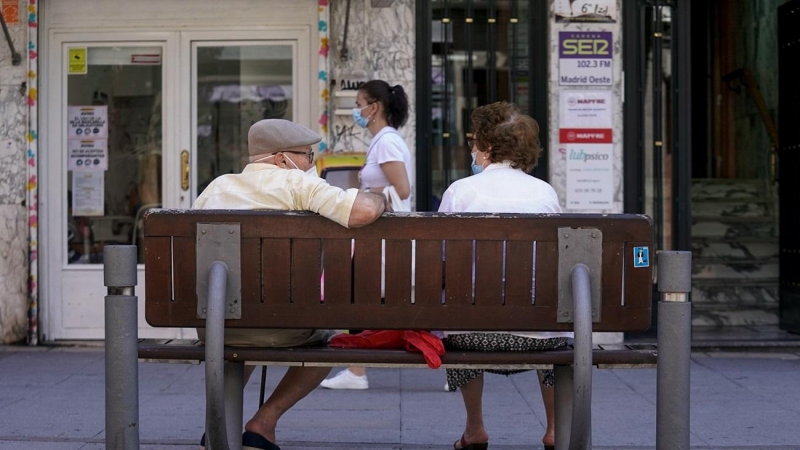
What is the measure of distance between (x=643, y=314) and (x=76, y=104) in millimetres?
5956

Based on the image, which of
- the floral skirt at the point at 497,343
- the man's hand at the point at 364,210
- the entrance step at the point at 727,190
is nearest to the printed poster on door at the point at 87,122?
the floral skirt at the point at 497,343

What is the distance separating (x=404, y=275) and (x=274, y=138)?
86 centimetres

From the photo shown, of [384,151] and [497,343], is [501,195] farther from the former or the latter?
[384,151]

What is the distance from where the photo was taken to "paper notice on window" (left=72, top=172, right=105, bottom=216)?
338 inches

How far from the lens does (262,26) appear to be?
27.5 feet

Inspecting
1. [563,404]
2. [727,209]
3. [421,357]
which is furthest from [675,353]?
[727,209]

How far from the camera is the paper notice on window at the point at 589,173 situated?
818cm

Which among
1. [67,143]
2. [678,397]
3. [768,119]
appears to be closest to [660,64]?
[768,119]

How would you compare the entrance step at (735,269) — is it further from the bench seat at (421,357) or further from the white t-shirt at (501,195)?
the bench seat at (421,357)

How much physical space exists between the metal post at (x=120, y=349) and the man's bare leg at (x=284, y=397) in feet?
2.35

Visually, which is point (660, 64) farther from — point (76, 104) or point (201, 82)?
point (76, 104)

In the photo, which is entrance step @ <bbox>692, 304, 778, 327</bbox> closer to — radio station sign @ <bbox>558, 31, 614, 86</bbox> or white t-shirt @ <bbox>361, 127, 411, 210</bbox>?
radio station sign @ <bbox>558, 31, 614, 86</bbox>

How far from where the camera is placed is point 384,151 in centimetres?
638

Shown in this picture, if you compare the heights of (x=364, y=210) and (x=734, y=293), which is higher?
(x=364, y=210)
